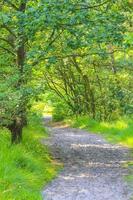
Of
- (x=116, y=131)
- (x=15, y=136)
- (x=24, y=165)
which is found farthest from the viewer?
Answer: (x=116, y=131)

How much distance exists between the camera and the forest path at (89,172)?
8.56m

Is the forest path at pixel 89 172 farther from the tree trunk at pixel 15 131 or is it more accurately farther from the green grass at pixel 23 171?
the tree trunk at pixel 15 131

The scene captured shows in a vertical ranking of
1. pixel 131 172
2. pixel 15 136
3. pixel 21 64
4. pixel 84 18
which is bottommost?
pixel 131 172

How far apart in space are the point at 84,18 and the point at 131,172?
12.9ft

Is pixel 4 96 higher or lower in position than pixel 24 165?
higher

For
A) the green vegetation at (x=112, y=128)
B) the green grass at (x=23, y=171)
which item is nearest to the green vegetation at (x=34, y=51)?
the green grass at (x=23, y=171)

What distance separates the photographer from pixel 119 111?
76.4 feet

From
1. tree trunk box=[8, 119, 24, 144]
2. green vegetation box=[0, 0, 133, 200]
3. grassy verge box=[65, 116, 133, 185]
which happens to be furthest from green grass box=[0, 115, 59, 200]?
grassy verge box=[65, 116, 133, 185]

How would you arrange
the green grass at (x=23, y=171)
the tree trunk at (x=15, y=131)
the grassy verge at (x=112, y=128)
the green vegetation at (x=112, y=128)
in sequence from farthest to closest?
the green vegetation at (x=112, y=128)
the grassy verge at (x=112, y=128)
the tree trunk at (x=15, y=131)
the green grass at (x=23, y=171)

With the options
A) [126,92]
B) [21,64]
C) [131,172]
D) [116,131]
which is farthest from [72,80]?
[131,172]

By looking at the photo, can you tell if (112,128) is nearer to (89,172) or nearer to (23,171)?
(89,172)

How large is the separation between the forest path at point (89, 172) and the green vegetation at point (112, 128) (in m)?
0.84

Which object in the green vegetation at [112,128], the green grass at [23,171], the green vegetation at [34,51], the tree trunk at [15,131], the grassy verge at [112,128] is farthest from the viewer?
the green vegetation at [112,128]

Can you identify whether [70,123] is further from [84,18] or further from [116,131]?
[84,18]
